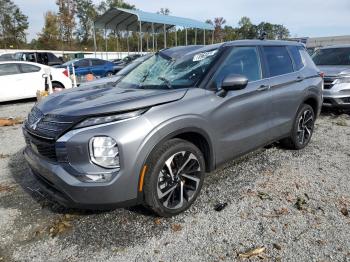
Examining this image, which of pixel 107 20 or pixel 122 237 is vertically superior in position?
pixel 107 20

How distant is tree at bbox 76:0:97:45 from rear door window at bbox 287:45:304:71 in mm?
64228

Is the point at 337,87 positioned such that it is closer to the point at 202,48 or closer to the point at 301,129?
the point at 301,129

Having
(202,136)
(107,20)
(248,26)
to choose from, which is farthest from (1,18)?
(202,136)

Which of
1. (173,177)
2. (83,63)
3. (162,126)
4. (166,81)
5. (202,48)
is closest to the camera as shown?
(162,126)

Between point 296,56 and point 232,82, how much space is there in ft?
7.22

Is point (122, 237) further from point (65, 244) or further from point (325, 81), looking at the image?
point (325, 81)

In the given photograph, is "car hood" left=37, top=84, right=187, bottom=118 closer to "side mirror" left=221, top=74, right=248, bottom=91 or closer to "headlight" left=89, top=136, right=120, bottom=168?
"headlight" left=89, top=136, right=120, bottom=168

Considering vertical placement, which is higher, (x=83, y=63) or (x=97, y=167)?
(x=97, y=167)

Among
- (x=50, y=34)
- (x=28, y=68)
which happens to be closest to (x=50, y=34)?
(x=50, y=34)

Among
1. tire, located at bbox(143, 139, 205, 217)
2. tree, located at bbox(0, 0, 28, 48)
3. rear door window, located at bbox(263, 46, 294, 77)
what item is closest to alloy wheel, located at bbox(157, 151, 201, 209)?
tire, located at bbox(143, 139, 205, 217)

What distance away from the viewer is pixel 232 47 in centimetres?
397

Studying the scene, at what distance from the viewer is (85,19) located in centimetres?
6588

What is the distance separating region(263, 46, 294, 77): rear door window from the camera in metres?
4.47

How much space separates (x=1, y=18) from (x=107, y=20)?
4473 cm
